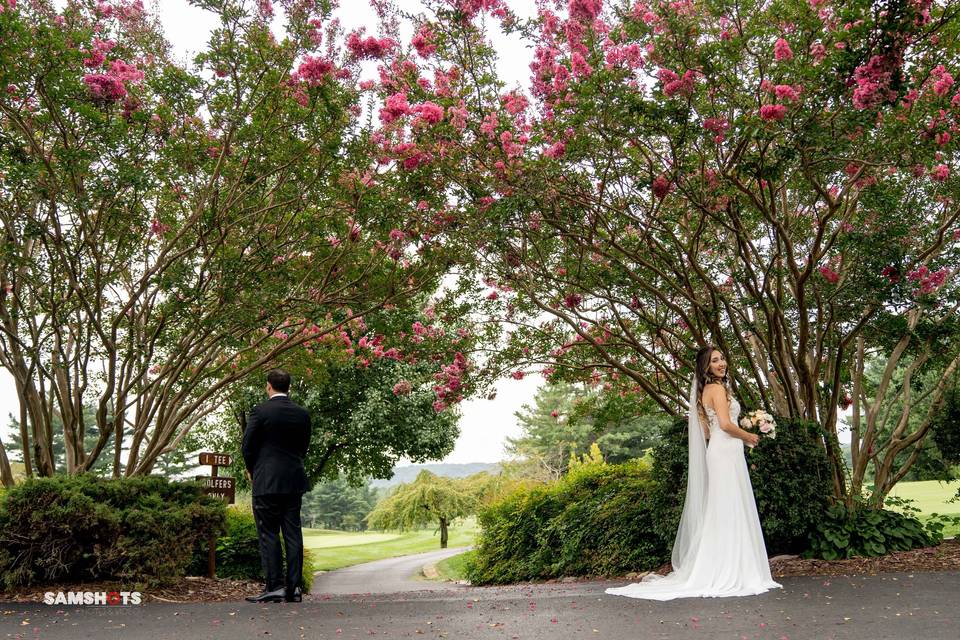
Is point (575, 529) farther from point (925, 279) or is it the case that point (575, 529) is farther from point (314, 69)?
point (314, 69)

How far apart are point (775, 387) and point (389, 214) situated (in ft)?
17.8

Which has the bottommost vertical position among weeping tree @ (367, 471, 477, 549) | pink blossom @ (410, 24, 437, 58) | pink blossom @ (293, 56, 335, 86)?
weeping tree @ (367, 471, 477, 549)

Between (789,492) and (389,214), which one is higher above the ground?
(389,214)

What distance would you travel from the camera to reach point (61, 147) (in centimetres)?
769

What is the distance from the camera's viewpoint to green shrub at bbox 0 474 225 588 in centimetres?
637

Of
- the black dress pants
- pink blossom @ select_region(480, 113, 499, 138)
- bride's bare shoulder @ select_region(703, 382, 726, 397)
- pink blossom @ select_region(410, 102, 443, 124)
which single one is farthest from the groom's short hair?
bride's bare shoulder @ select_region(703, 382, 726, 397)

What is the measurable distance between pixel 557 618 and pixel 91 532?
434 cm

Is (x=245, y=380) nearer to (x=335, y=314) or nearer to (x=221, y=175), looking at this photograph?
(x=335, y=314)

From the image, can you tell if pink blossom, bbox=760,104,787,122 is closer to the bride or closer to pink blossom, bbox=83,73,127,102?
A: the bride

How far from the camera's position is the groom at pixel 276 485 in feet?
19.9

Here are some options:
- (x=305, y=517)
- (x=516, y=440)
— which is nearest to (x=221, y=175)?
(x=516, y=440)

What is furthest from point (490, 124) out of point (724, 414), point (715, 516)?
point (715, 516)

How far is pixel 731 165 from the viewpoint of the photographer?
24.2ft

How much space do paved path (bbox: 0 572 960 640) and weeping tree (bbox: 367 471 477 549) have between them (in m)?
22.6
